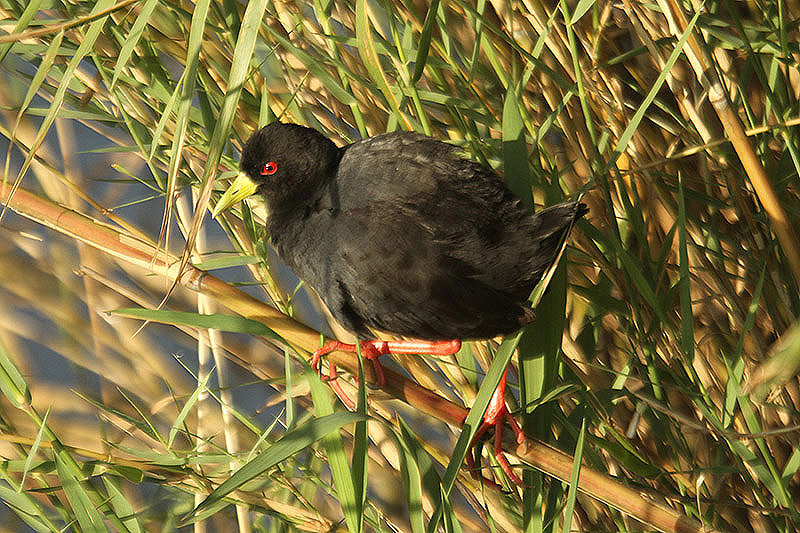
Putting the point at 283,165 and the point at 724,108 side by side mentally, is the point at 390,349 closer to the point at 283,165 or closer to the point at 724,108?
the point at 283,165

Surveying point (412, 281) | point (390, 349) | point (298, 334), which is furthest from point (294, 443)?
point (390, 349)

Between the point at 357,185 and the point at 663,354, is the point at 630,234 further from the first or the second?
the point at 357,185

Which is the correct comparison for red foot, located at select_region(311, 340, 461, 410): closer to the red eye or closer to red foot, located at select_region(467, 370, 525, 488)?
red foot, located at select_region(467, 370, 525, 488)

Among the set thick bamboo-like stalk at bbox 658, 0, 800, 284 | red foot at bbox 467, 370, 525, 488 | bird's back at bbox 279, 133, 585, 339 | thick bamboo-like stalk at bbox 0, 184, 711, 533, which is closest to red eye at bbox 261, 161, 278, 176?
bird's back at bbox 279, 133, 585, 339

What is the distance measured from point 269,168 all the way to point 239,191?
0.17 ft

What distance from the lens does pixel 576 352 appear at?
3.51ft

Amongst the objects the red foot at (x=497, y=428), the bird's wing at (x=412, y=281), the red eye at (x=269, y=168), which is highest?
the red eye at (x=269, y=168)

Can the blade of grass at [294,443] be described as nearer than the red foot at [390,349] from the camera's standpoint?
Yes

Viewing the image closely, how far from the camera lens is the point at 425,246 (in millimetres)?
892

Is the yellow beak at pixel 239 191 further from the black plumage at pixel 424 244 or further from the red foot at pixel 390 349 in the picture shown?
the red foot at pixel 390 349

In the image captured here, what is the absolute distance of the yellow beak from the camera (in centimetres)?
103

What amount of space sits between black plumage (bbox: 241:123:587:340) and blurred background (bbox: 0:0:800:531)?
43mm

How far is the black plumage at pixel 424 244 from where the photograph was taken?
891 millimetres

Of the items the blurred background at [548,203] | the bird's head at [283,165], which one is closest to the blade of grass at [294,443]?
the blurred background at [548,203]
